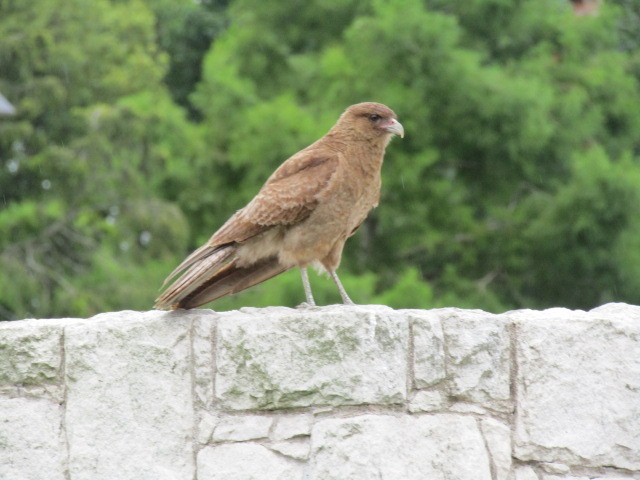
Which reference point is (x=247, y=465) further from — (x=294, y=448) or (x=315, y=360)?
(x=315, y=360)

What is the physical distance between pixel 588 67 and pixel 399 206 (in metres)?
3.60

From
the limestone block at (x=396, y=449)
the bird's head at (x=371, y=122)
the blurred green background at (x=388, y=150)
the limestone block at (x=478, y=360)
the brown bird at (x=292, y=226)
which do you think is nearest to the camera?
the limestone block at (x=396, y=449)

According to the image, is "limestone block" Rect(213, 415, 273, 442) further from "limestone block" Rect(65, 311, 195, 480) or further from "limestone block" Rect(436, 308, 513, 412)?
"limestone block" Rect(436, 308, 513, 412)

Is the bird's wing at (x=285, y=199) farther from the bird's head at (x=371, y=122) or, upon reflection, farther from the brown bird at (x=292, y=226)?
the bird's head at (x=371, y=122)

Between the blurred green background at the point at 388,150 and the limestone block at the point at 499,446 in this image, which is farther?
the blurred green background at the point at 388,150

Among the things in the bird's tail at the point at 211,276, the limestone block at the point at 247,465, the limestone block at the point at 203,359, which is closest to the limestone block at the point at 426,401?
the limestone block at the point at 247,465

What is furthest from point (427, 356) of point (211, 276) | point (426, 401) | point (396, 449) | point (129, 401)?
point (129, 401)

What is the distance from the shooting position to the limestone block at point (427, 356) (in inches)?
176

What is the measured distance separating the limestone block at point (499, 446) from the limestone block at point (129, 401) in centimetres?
98

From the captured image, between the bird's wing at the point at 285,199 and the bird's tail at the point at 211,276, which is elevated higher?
the bird's wing at the point at 285,199

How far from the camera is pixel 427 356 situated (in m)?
4.46

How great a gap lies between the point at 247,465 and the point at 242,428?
12 centimetres

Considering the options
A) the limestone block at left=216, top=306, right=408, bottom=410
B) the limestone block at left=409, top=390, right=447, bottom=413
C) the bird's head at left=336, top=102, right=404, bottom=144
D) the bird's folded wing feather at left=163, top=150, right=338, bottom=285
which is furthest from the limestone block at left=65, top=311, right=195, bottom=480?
the bird's head at left=336, top=102, right=404, bottom=144

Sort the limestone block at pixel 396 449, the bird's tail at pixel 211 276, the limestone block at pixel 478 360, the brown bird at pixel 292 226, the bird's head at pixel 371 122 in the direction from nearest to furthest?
the limestone block at pixel 396 449, the limestone block at pixel 478 360, the bird's tail at pixel 211 276, the brown bird at pixel 292 226, the bird's head at pixel 371 122
